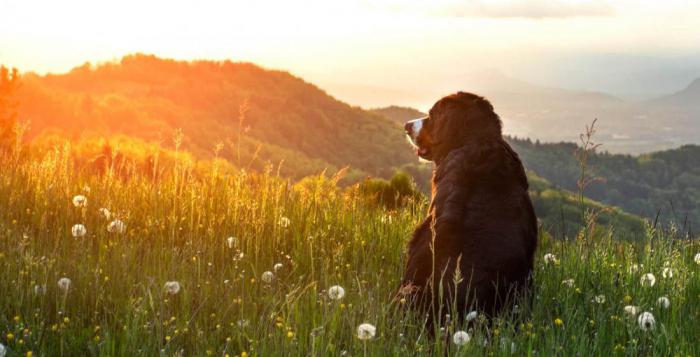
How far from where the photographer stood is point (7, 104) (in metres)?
12.9

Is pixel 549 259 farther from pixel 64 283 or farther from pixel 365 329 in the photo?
pixel 64 283

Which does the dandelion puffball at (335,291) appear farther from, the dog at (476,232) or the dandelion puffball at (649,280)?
the dandelion puffball at (649,280)

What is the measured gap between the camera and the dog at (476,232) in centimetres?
468

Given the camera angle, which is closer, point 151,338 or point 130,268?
point 151,338

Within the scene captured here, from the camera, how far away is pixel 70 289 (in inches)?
191

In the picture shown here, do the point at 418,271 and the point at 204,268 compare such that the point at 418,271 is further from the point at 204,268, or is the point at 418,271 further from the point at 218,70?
the point at 218,70

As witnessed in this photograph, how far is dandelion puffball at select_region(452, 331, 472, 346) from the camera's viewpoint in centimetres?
400

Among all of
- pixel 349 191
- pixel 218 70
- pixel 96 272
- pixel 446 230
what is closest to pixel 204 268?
pixel 96 272

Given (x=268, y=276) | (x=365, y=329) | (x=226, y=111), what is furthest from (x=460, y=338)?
(x=226, y=111)

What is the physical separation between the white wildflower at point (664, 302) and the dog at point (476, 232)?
90cm

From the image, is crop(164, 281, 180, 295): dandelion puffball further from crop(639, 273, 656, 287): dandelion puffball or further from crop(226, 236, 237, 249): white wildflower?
crop(639, 273, 656, 287): dandelion puffball

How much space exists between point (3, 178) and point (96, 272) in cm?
318

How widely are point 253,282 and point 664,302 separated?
289 cm

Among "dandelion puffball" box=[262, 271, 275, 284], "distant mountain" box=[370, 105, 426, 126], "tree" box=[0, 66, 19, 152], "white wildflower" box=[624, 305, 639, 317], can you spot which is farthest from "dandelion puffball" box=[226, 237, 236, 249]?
"distant mountain" box=[370, 105, 426, 126]
